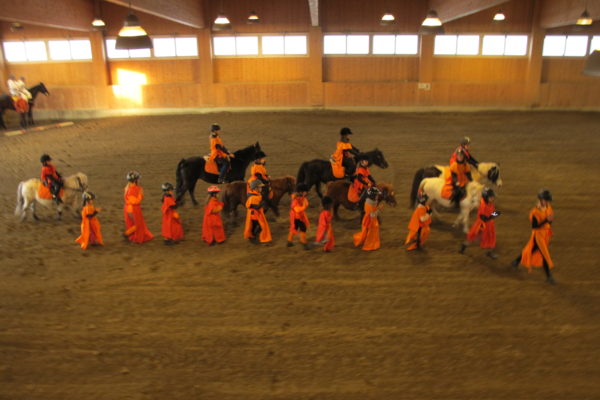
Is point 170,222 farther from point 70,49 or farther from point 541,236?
point 70,49

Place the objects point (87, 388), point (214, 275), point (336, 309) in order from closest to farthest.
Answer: point (87, 388) < point (336, 309) < point (214, 275)

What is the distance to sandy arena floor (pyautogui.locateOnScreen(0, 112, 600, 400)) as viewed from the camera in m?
4.66

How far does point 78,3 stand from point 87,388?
17.9 metres

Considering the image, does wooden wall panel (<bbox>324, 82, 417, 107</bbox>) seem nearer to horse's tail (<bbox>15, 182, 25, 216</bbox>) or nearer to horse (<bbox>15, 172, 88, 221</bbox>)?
horse (<bbox>15, 172, 88, 221</bbox>)

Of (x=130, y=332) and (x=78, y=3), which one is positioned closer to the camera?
(x=130, y=332)

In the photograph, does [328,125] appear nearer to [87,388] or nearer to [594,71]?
[594,71]

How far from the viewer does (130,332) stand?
5469 millimetres

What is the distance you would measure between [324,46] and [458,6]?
6720 millimetres

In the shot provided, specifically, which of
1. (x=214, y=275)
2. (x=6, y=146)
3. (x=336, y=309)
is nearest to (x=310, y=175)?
(x=214, y=275)

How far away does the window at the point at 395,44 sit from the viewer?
20.8 metres

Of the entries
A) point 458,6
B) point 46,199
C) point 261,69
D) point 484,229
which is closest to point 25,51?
point 261,69

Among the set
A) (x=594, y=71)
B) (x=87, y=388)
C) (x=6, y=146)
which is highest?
(x=594, y=71)

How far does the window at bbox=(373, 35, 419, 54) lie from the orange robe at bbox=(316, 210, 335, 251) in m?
15.5

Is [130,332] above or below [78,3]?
below
